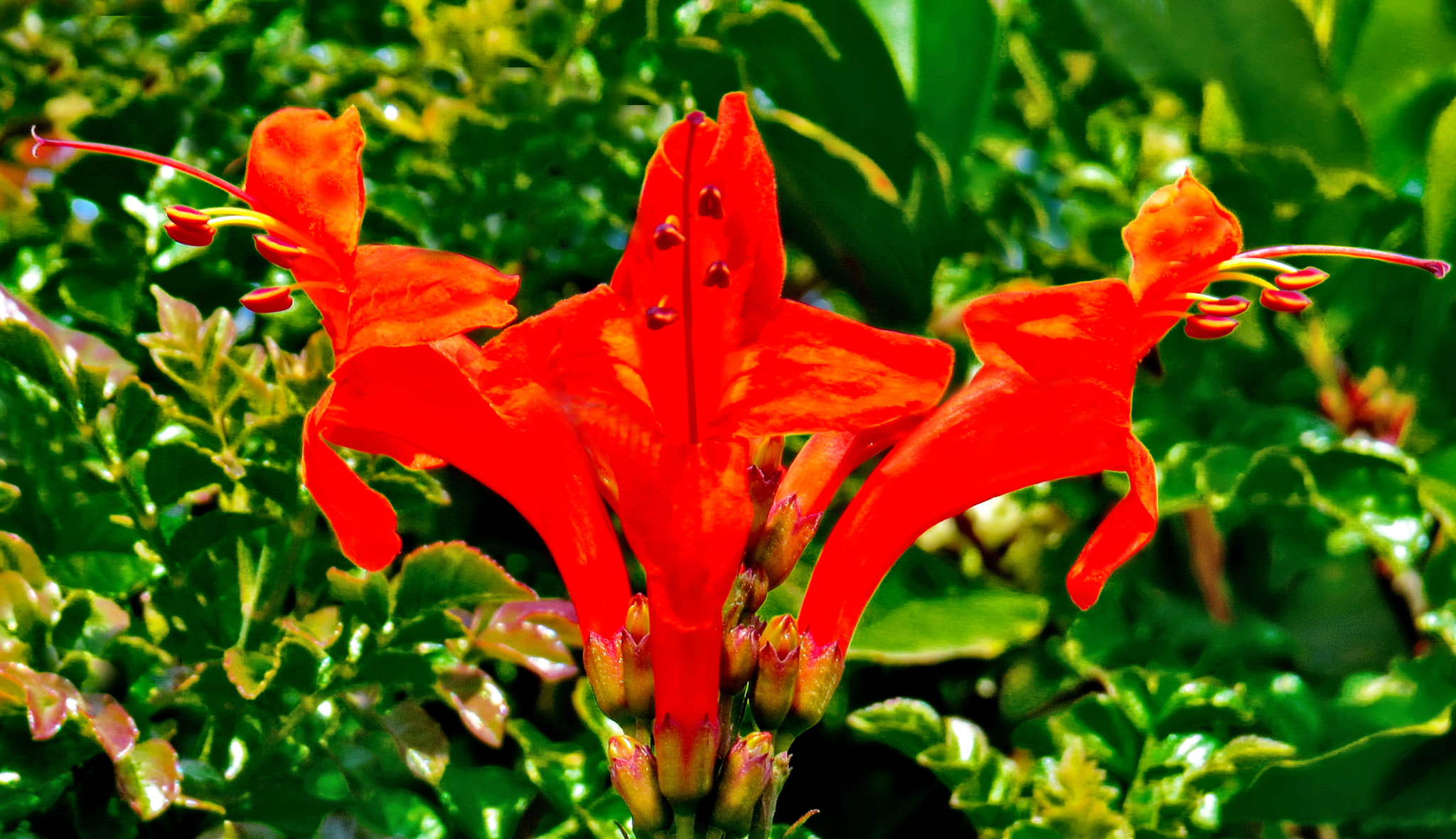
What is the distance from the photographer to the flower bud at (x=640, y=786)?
25.0 inches

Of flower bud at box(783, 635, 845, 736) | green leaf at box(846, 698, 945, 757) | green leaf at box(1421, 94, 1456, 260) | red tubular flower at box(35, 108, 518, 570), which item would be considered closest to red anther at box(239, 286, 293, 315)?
red tubular flower at box(35, 108, 518, 570)

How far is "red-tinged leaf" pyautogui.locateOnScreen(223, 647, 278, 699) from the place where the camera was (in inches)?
26.7

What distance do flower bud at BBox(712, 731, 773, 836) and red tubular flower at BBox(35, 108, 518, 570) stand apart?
0.75 feet

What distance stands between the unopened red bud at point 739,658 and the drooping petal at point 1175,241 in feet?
0.97

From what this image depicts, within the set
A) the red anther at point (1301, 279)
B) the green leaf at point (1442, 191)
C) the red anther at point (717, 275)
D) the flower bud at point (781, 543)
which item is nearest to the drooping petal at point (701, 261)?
the red anther at point (717, 275)

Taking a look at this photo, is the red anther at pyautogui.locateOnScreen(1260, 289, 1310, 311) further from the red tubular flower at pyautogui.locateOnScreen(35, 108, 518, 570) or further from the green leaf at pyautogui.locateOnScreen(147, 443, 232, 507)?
the green leaf at pyautogui.locateOnScreen(147, 443, 232, 507)

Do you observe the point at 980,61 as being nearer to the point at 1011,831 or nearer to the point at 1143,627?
the point at 1143,627

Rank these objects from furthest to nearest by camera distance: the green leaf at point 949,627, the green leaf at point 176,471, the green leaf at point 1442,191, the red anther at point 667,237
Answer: the green leaf at point 1442,191
the green leaf at point 949,627
the green leaf at point 176,471
the red anther at point 667,237

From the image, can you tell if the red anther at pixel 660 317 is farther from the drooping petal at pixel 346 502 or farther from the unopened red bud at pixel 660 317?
the drooping petal at pixel 346 502

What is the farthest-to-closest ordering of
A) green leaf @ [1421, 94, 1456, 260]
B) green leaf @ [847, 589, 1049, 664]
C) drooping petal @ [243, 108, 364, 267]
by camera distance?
green leaf @ [1421, 94, 1456, 260]
green leaf @ [847, 589, 1049, 664]
drooping petal @ [243, 108, 364, 267]

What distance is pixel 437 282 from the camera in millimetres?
600

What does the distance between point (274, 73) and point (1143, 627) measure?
3.47 ft

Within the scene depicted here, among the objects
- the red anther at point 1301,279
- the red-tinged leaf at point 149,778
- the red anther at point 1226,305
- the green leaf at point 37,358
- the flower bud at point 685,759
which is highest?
the red anther at point 1301,279

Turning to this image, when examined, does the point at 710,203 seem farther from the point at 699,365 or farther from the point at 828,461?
the point at 828,461
